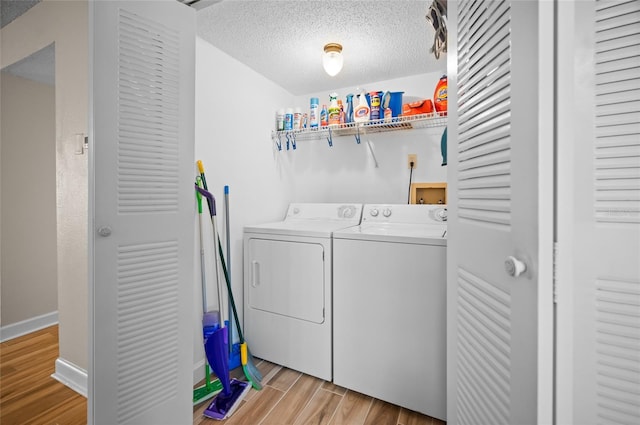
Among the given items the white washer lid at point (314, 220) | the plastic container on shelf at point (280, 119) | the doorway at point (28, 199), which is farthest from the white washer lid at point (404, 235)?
the doorway at point (28, 199)

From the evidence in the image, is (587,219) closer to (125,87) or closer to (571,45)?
(571,45)

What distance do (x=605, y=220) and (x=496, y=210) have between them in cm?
21

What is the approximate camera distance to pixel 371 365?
1.70 meters

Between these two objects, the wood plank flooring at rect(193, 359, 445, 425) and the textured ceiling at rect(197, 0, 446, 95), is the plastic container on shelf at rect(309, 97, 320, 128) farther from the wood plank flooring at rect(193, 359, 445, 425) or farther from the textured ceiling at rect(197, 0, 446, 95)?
the wood plank flooring at rect(193, 359, 445, 425)

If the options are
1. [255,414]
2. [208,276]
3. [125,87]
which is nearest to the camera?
[125,87]

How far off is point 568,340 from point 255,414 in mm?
Result: 1533

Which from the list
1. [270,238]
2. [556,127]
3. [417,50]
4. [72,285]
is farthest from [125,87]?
[417,50]

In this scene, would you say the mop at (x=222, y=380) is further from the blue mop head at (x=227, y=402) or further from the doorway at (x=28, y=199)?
the doorway at (x=28, y=199)

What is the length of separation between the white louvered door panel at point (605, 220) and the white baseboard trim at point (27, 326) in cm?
351

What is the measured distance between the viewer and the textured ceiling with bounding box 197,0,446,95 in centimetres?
164

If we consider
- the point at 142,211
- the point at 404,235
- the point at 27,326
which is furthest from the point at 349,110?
the point at 27,326

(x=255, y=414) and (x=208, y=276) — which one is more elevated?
(x=208, y=276)

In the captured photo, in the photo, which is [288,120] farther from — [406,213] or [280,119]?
[406,213]

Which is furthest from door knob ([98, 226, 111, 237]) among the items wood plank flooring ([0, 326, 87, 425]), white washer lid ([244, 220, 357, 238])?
wood plank flooring ([0, 326, 87, 425])
